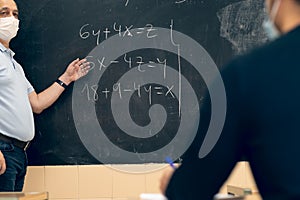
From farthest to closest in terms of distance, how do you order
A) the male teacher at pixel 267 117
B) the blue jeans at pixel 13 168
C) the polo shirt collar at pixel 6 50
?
the polo shirt collar at pixel 6 50, the blue jeans at pixel 13 168, the male teacher at pixel 267 117

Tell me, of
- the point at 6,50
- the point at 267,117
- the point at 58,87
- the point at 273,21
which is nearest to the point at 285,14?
the point at 273,21

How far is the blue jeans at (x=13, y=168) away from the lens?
301 cm

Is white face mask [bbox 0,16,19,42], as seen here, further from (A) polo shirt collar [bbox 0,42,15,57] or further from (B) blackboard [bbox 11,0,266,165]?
(B) blackboard [bbox 11,0,266,165]

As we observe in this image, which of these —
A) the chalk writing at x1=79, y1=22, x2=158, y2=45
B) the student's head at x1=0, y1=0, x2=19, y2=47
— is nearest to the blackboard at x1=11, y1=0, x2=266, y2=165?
the chalk writing at x1=79, y1=22, x2=158, y2=45

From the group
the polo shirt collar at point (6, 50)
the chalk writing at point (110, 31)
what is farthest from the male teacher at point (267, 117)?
the chalk writing at point (110, 31)

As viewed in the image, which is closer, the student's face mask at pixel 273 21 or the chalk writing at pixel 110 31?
the student's face mask at pixel 273 21

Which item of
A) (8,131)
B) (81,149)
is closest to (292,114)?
(8,131)

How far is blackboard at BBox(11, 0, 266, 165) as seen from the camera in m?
3.44

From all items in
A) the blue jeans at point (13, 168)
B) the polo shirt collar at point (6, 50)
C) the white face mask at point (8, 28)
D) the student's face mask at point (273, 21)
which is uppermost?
the white face mask at point (8, 28)

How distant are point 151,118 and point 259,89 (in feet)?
8.12

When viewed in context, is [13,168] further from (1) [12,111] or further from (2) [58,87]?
(2) [58,87]

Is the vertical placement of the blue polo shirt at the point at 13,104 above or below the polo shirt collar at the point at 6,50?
below

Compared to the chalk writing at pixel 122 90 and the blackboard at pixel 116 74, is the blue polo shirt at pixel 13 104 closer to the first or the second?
the blackboard at pixel 116 74

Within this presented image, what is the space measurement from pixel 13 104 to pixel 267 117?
2309 mm
